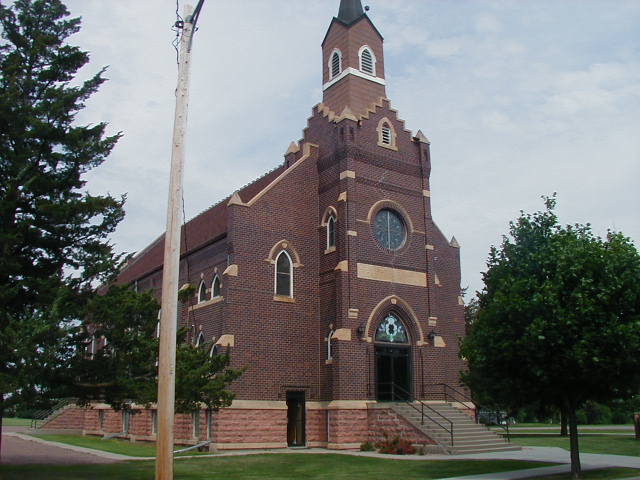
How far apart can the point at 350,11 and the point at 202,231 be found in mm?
13086

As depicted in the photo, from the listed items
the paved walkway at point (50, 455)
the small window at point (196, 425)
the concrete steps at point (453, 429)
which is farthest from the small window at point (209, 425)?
the concrete steps at point (453, 429)

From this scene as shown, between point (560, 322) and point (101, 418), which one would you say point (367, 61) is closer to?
point (560, 322)

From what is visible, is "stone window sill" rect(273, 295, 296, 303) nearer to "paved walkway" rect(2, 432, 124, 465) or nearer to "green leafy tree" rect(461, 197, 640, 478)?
"paved walkway" rect(2, 432, 124, 465)

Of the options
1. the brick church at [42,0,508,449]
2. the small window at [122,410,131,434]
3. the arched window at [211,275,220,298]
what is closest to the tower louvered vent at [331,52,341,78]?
the brick church at [42,0,508,449]

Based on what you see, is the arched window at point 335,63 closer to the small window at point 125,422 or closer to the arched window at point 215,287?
the arched window at point 215,287

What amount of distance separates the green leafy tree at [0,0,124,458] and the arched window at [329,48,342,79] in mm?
16196

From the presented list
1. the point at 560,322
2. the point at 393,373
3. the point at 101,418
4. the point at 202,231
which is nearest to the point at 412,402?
the point at 393,373

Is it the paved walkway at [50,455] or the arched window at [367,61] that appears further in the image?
the arched window at [367,61]

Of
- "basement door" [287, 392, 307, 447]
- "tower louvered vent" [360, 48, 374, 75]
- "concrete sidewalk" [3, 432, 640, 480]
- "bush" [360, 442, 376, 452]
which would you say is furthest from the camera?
"tower louvered vent" [360, 48, 374, 75]

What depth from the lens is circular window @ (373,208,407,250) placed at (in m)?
28.4

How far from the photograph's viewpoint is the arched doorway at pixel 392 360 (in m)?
26.9

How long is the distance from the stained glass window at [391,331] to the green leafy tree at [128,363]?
12201 millimetres

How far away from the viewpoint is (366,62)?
104ft

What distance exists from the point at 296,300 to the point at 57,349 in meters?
13.7
